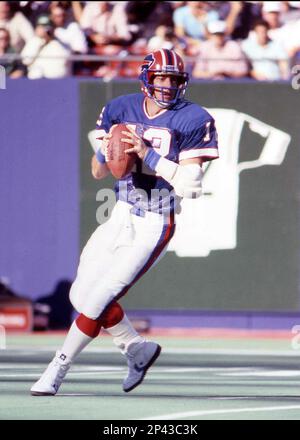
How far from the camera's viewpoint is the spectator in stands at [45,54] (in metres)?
14.2

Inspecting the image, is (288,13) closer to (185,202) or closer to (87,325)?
(185,202)

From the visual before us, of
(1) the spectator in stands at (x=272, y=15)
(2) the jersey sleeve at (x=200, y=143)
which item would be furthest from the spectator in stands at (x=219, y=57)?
(2) the jersey sleeve at (x=200, y=143)

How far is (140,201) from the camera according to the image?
759cm

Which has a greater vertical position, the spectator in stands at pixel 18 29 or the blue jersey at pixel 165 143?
the blue jersey at pixel 165 143

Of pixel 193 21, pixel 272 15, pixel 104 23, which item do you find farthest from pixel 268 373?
pixel 104 23

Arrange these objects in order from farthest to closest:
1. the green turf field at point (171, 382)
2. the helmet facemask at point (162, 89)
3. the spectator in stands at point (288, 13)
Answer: the spectator in stands at point (288, 13), the helmet facemask at point (162, 89), the green turf field at point (171, 382)

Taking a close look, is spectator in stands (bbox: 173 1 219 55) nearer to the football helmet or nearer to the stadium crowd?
the stadium crowd

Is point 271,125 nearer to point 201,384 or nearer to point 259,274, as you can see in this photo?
point 259,274

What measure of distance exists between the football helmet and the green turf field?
71.9 inches

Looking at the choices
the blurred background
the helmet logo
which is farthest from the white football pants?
the blurred background

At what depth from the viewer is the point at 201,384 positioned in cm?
873

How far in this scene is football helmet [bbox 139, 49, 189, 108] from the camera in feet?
25.2

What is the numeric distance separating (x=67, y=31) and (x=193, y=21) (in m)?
1.51

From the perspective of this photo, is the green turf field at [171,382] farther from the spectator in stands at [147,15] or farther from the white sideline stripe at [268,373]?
the spectator in stands at [147,15]
